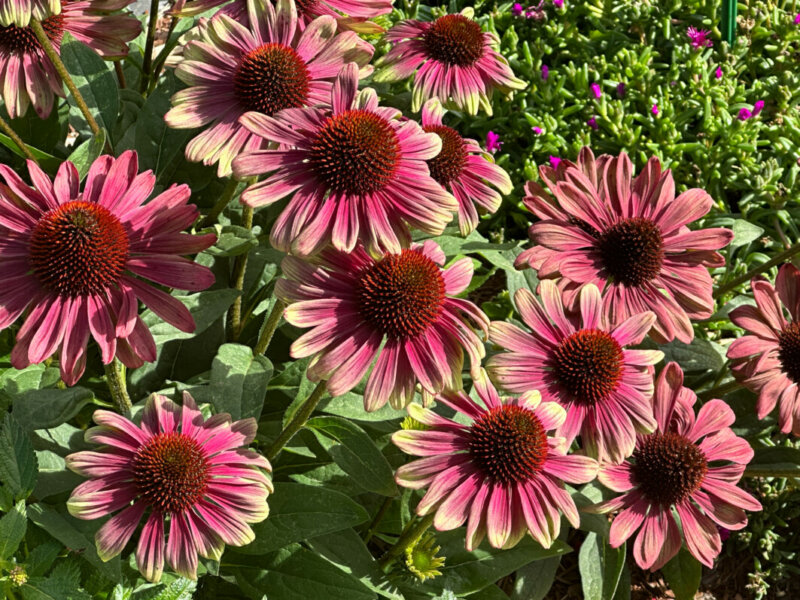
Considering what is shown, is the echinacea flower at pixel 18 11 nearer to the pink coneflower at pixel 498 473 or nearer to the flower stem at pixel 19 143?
the flower stem at pixel 19 143

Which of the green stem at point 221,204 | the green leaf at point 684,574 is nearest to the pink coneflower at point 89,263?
the green stem at point 221,204

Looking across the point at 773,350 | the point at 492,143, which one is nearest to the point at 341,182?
the point at 773,350

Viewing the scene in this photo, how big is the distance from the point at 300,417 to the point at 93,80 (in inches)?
41.5

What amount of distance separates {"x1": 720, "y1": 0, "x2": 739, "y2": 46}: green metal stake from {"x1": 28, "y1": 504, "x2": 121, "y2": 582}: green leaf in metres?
3.03

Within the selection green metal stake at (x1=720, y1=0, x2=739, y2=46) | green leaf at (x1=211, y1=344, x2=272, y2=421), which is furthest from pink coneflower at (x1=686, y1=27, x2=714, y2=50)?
green leaf at (x1=211, y1=344, x2=272, y2=421)

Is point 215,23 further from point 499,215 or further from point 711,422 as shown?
point 499,215

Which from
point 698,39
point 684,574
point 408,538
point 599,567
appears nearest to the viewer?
point 408,538

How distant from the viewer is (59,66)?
6.38 feet

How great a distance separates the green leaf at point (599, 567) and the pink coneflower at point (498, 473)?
0.50m

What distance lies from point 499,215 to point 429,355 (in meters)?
1.85

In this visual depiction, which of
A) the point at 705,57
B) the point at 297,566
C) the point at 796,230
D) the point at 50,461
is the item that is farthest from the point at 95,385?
the point at 705,57

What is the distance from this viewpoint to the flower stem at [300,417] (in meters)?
1.63

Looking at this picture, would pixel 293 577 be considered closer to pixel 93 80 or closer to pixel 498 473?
pixel 498 473

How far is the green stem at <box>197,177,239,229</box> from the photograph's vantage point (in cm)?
191
